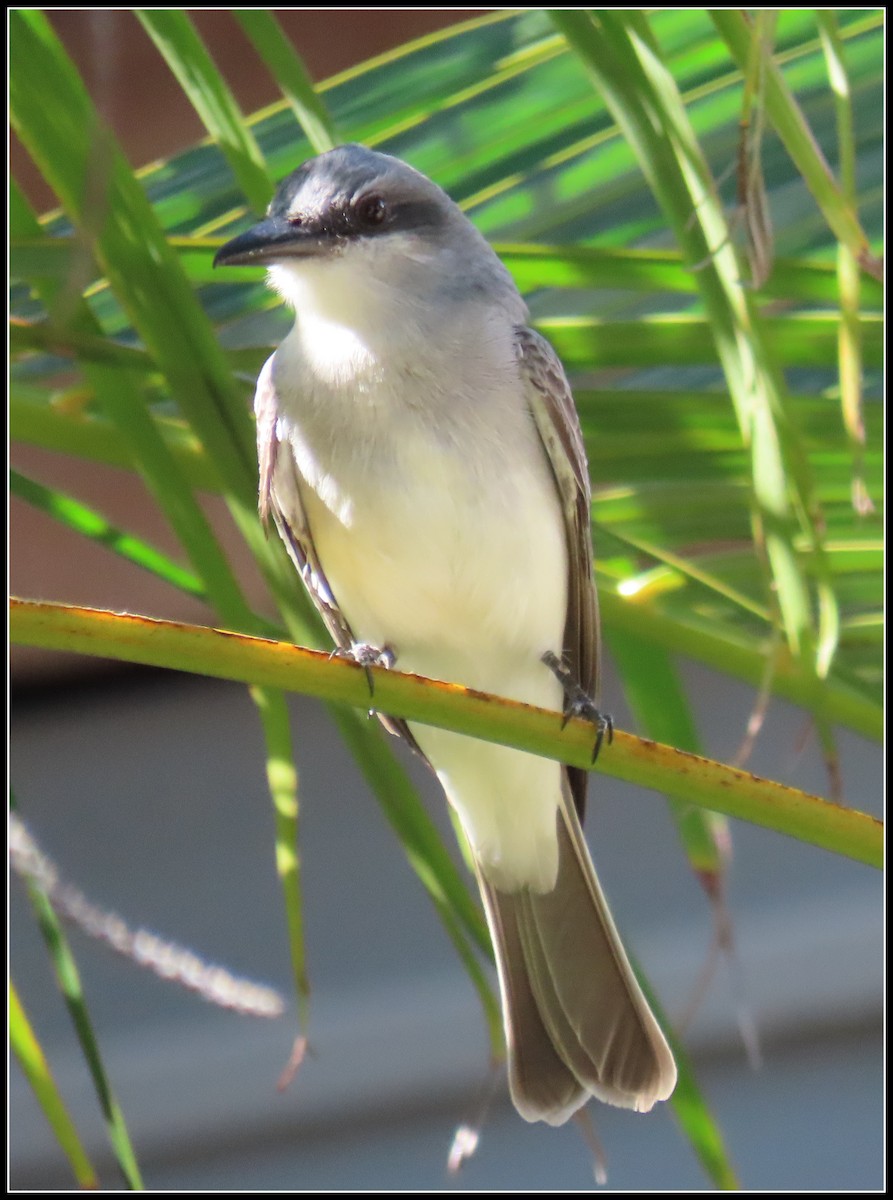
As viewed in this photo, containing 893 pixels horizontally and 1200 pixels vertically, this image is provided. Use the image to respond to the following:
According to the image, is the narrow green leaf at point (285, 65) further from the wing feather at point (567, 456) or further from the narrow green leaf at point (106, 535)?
the wing feather at point (567, 456)

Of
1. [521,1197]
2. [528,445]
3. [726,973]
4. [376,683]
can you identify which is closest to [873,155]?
[528,445]

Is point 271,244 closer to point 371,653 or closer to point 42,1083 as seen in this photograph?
point 371,653

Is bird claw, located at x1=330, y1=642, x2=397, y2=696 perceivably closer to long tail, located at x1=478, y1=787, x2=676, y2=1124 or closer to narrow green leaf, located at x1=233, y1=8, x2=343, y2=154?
long tail, located at x1=478, y1=787, x2=676, y2=1124

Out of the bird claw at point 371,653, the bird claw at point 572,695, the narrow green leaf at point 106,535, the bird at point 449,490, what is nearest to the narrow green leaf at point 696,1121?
the bird at point 449,490

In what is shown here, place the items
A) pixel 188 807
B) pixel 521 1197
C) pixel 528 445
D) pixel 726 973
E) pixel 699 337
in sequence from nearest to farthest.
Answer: pixel 699 337, pixel 528 445, pixel 521 1197, pixel 726 973, pixel 188 807

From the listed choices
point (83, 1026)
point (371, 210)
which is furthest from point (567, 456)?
point (83, 1026)

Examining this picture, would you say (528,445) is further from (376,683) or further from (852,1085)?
(852,1085)

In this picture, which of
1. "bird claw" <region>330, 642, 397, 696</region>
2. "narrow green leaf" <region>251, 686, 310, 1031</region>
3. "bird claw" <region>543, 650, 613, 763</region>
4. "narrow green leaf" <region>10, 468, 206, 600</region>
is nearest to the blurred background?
"bird claw" <region>330, 642, 397, 696</region>
